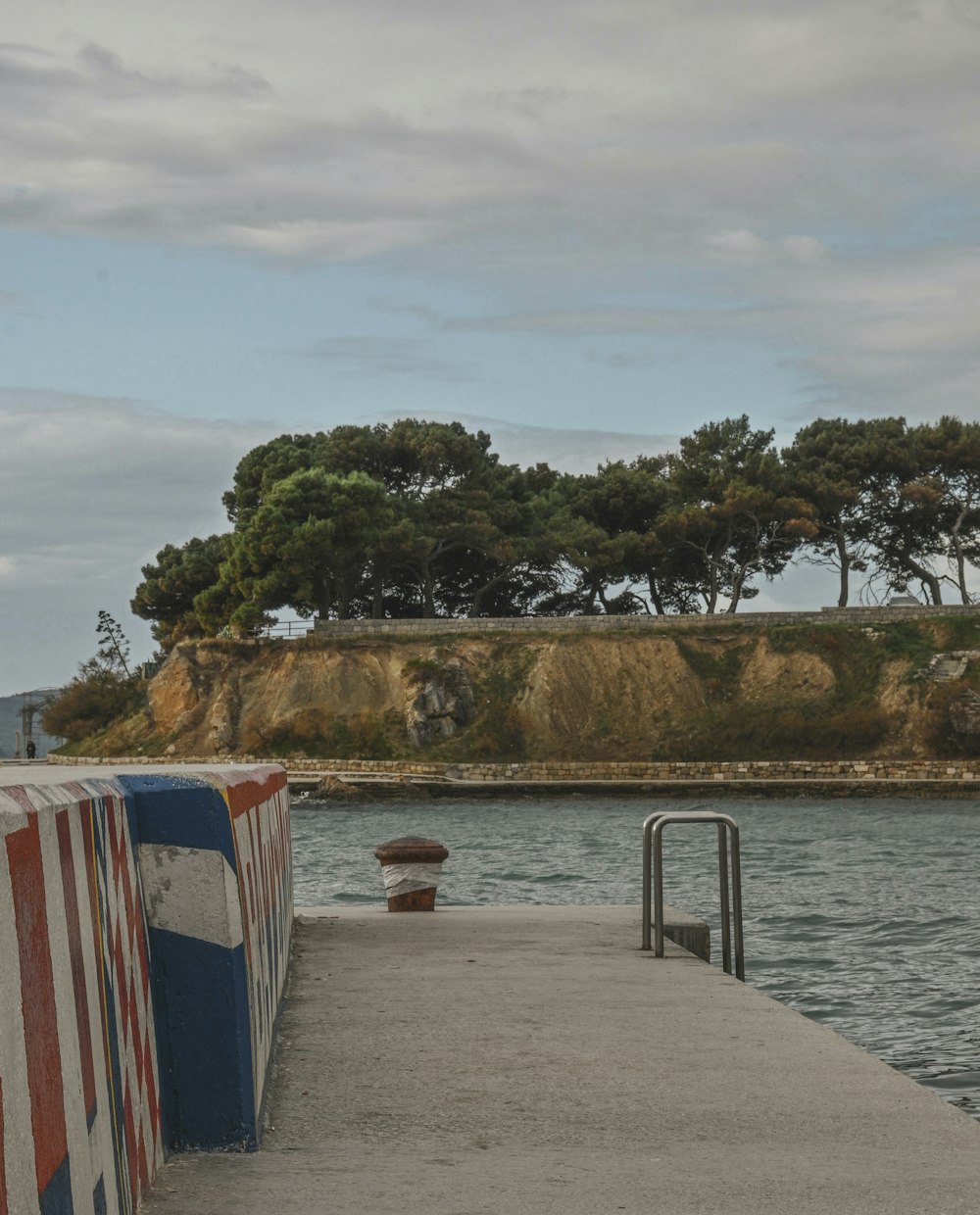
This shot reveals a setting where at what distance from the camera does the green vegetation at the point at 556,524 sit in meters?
64.1

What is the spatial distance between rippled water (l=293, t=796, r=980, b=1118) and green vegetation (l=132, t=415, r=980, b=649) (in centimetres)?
1551

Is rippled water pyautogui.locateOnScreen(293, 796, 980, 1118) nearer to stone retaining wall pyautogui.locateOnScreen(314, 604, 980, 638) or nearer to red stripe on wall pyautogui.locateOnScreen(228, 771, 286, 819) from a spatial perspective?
red stripe on wall pyautogui.locateOnScreen(228, 771, 286, 819)

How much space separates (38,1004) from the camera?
9.21 ft

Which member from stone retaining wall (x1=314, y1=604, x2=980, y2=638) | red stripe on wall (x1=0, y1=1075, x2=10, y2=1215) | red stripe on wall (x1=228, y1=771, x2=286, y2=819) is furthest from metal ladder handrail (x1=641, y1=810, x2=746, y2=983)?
stone retaining wall (x1=314, y1=604, x2=980, y2=638)

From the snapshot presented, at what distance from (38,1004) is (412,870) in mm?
9756

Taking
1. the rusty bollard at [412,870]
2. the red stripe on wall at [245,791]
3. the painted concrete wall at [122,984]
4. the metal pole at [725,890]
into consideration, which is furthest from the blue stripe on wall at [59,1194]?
the rusty bollard at [412,870]

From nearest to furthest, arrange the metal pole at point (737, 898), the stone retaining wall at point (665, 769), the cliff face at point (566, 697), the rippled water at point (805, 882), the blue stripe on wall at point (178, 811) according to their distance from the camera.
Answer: the blue stripe on wall at point (178, 811)
the metal pole at point (737, 898)
the rippled water at point (805, 882)
the stone retaining wall at point (665, 769)
the cliff face at point (566, 697)

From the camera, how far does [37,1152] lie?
2668mm

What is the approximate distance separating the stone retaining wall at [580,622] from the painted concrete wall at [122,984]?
58615 mm

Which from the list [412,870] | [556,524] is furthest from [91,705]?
[412,870]

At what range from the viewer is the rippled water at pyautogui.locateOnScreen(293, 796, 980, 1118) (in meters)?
12.7

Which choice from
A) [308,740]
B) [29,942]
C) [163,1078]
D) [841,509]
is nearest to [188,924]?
[163,1078]

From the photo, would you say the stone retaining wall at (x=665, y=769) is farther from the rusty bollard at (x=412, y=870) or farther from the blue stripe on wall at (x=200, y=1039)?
the blue stripe on wall at (x=200, y=1039)

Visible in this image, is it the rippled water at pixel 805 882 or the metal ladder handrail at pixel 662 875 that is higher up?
the metal ladder handrail at pixel 662 875
